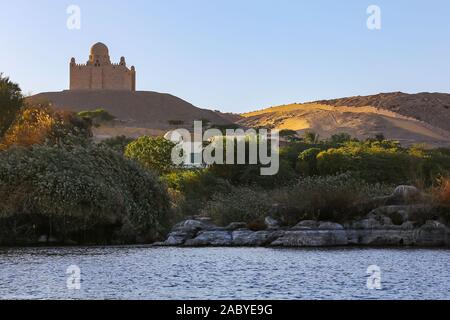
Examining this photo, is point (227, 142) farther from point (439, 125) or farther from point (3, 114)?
point (439, 125)

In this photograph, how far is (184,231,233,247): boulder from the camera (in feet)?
109

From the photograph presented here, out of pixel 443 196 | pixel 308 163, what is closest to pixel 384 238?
pixel 443 196

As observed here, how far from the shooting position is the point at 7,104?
46.0m

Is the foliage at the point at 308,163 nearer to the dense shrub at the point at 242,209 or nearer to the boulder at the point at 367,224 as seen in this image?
the dense shrub at the point at 242,209

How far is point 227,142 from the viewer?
180ft

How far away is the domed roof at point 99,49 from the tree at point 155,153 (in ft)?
365

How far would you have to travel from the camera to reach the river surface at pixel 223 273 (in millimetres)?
19469

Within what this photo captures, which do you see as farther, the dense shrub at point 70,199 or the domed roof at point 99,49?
the domed roof at point 99,49

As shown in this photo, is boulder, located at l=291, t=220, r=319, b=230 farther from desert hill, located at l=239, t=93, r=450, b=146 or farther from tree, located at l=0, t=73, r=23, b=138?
desert hill, located at l=239, t=93, r=450, b=146

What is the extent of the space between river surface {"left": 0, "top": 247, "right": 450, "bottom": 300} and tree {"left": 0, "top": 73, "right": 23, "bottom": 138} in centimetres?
1612

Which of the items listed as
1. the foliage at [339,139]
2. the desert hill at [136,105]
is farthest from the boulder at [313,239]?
the desert hill at [136,105]

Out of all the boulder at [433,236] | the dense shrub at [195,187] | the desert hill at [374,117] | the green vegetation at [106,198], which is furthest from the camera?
the desert hill at [374,117]

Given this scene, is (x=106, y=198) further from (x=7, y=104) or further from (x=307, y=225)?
(x=7, y=104)
